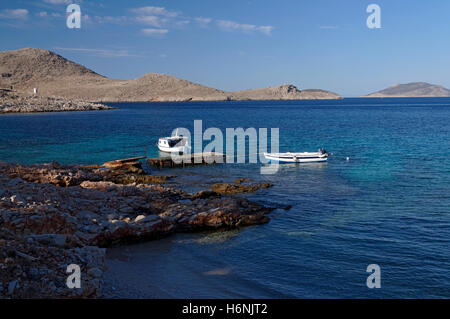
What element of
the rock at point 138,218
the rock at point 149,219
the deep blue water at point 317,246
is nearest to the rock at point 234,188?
the deep blue water at point 317,246

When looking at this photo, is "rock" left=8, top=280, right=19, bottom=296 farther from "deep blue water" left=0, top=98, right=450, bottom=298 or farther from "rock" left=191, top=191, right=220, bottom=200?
"rock" left=191, top=191, right=220, bottom=200

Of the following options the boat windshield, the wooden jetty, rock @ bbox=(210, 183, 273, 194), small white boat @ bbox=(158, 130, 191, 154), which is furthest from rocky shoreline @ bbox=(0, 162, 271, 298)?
the boat windshield

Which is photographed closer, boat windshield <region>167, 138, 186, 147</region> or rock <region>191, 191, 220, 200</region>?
rock <region>191, 191, 220, 200</region>

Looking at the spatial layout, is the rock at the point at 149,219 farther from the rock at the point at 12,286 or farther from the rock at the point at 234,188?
the rock at the point at 234,188

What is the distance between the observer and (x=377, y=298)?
37.4 feet

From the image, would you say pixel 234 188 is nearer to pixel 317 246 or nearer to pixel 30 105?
pixel 317 246

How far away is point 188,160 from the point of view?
3522 centimetres

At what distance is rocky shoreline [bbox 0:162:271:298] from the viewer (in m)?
10.1

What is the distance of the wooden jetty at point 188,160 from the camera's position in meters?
34.3

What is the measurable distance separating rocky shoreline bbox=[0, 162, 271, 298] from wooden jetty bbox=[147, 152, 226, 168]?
10063 millimetres

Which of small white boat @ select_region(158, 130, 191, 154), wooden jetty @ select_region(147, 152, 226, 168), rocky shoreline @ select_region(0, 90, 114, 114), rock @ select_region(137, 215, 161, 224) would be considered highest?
rocky shoreline @ select_region(0, 90, 114, 114)

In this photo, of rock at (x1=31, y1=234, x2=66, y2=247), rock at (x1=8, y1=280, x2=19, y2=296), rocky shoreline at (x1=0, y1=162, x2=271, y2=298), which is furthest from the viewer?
rock at (x1=31, y1=234, x2=66, y2=247)

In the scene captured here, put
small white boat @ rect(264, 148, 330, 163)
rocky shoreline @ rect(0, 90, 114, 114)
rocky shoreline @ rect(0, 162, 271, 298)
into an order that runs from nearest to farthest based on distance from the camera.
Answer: rocky shoreline @ rect(0, 162, 271, 298) < small white boat @ rect(264, 148, 330, 163) < rocky shoreline @ rect(0, 90, 114, 114)
